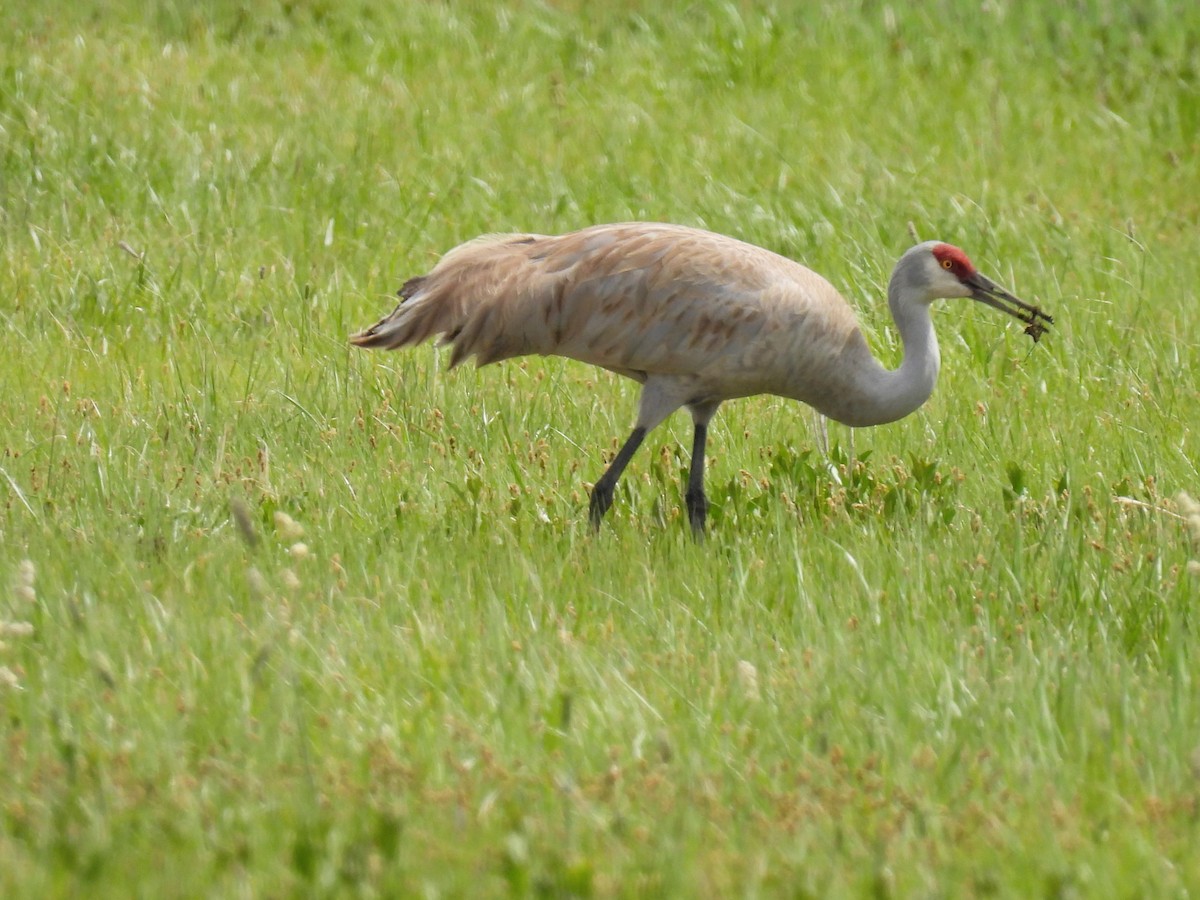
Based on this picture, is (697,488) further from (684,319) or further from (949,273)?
(949,273)

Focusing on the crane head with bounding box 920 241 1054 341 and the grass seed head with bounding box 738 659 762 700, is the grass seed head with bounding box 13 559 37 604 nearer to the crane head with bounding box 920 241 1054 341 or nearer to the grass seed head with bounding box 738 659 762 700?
the grass seed head with bounding box 738 659 762 700

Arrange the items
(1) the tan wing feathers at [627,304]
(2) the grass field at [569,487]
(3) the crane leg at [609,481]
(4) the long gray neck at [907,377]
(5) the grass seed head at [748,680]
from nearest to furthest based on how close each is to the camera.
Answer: (2) the grass field at [569,487]
(5) the grass seed head at [748,680]
(3) the crane leg at [609,481]
(1) the tan wing feathers at [627,304]
(4) the long gray neck at [907,377]

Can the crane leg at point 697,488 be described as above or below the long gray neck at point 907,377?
below

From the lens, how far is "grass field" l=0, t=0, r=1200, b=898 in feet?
11.1

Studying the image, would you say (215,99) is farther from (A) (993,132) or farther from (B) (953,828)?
(B) (953,828)

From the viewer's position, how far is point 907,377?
5.92 meters

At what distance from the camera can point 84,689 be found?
3891 millimetres

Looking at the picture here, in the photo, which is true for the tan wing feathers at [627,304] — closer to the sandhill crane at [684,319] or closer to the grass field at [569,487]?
the sandhill crane at [684,319]

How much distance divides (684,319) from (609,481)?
0.59 metres

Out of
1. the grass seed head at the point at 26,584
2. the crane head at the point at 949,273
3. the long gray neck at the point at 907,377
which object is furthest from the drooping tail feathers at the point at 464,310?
the grass seed head at the point at 26,584

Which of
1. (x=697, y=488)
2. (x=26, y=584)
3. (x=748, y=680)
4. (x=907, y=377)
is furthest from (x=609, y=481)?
(x=26, y=584)

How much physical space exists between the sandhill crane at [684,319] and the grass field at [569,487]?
298 mm

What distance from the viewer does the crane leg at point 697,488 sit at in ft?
18.6

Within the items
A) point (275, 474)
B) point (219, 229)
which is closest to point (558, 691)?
point (275, 474)
